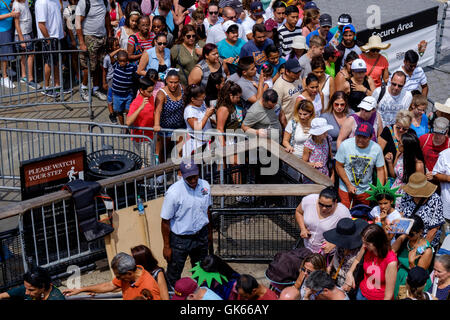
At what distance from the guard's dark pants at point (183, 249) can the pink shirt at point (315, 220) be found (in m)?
1.18

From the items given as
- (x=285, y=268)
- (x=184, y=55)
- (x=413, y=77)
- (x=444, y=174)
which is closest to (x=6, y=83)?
(x=184, y=55)

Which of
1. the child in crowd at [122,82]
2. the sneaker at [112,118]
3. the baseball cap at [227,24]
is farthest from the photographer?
the sneaker at [112,118]

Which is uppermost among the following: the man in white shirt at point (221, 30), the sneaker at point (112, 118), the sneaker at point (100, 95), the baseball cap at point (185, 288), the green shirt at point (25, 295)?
the man in white shirt at point (221, 30)

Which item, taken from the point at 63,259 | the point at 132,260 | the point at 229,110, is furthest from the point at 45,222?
the point at 229,110

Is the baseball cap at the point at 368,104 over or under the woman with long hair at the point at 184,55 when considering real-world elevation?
under

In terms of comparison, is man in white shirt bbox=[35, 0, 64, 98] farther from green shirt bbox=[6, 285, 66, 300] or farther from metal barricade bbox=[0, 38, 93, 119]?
green shirt bbox=[6, 285, 66, 300]

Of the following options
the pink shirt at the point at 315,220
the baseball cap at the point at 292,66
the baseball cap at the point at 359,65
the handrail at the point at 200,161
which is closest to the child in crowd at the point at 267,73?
the baseball cap at the point at 292,66

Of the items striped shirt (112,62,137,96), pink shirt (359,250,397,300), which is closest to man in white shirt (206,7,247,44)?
striped shirt (112,62,137,96)

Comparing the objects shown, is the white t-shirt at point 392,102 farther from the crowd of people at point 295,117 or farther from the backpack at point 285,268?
the backpack at point 285,268

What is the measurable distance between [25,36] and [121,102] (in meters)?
3.29

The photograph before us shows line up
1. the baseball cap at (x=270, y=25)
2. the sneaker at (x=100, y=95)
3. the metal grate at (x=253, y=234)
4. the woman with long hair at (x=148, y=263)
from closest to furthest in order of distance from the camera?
the woman with long hair at (x=148, y=263) < the metal grate at (x=253, y=234) < the baseball cap at (x=270, y=25) < the sneaker at (x=100, y=95)

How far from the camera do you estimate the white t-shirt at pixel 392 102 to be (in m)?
10.2

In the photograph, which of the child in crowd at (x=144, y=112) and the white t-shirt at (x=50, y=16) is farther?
the white t-shirt at (x=50, y=16)
